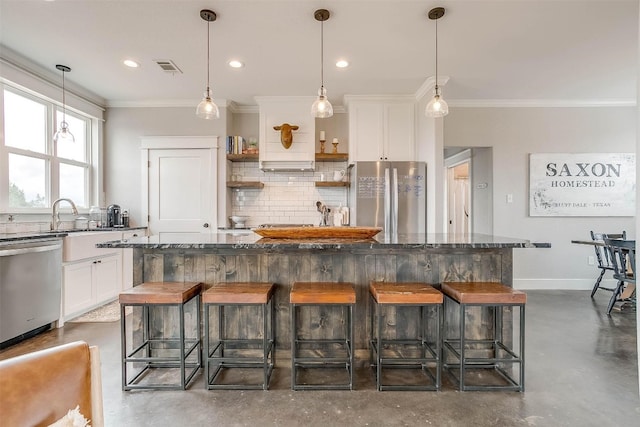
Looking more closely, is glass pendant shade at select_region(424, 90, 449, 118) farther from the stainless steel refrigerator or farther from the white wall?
the white wall

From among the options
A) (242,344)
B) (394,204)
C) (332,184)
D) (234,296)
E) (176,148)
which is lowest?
(242,344)

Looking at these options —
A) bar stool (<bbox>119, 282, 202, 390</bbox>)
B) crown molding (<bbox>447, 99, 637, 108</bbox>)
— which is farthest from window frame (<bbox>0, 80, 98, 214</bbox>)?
crown molding (<bbox>447, 99, 637, 108</bbox>)

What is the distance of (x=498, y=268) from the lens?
2.21 meters

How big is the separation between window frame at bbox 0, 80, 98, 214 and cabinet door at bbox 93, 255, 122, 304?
0.88 meters

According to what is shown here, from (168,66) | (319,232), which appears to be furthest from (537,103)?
(168,66)

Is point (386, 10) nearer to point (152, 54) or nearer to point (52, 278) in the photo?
point (152, 54)

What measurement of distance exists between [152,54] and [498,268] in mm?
3652

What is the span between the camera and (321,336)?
222 cm

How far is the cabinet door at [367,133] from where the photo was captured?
4.22 metres

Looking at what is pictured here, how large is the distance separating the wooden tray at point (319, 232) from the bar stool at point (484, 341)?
66 centimetres

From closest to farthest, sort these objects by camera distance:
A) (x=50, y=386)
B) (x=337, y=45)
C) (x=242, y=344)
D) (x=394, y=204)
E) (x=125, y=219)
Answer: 1. (x=50, y=386)
2. (x=242, y=344)
3. (x=337, y=45)
4. (x=394, y=204)
5. (x=125, y=219)

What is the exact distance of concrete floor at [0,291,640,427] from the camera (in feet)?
5.41

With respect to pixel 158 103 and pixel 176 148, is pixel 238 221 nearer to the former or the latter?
pixel 176 148

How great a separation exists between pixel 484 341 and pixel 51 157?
486 cm
